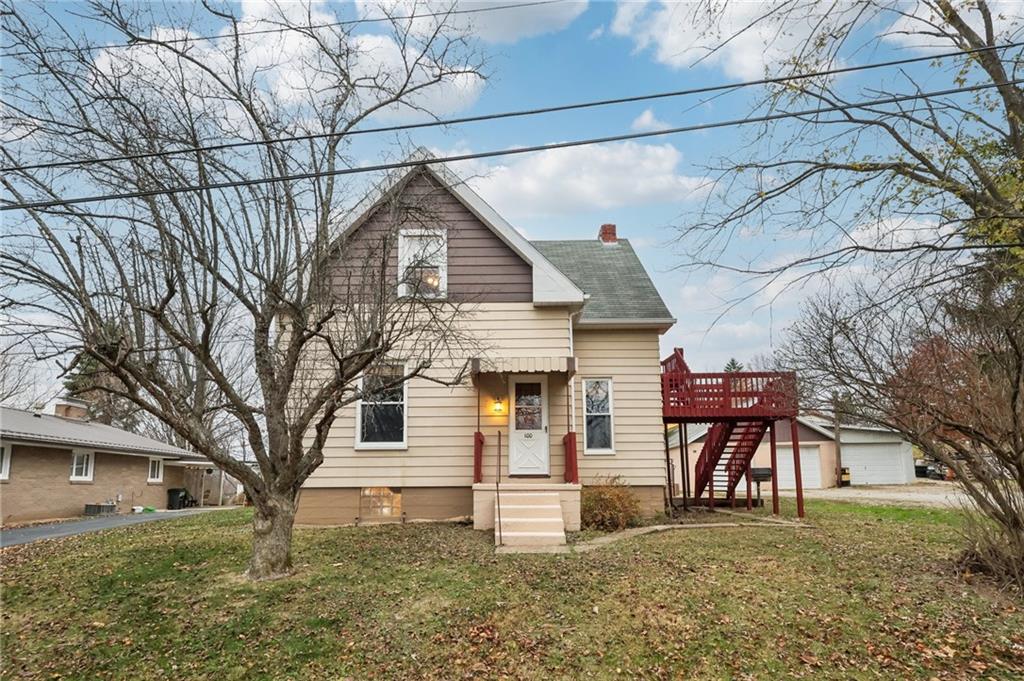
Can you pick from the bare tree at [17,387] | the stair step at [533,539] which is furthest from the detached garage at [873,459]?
the bare tree at [17,387]

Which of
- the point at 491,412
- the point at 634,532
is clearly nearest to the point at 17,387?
the point at 491,412

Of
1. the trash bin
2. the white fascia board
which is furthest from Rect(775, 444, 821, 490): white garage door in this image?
the trash bin

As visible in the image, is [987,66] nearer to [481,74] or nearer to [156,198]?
[481,74]

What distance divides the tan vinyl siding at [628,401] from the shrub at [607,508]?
1.01 m

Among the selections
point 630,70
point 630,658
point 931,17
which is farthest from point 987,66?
point 630,658

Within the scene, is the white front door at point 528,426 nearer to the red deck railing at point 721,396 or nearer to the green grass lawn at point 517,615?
the red deck railing at point 721,396

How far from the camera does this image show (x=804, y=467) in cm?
2938

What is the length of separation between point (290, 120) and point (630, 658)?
Answer: 788 cm

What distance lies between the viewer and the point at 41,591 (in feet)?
26.0

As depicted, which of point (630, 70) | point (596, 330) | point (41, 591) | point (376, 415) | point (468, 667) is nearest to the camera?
point (468, 667)

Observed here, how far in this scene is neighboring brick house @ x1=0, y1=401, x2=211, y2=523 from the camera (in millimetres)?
18047

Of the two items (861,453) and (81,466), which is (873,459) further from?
(81,466)

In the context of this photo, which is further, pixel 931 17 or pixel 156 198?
pixel 156 198

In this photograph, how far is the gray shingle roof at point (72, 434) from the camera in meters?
18.1
